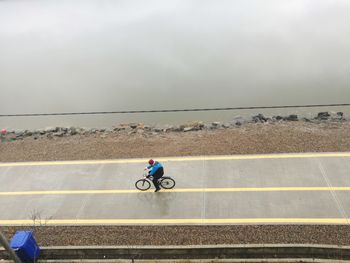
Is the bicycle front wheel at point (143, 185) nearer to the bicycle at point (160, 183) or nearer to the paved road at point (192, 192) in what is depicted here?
the bicycle at point (160, 183)

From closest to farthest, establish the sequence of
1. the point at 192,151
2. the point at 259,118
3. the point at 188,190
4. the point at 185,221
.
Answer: the point at 185,221 → the point at 188,190 → the point at 192,151 → the point at 259,118

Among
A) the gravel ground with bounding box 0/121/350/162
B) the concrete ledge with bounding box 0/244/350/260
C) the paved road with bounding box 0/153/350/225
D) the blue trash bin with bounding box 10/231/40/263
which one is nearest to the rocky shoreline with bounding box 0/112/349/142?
the gravel ground with bounding box 0/121/350/162

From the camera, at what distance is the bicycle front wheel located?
1371 centimetres

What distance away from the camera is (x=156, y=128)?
1836 centimetres

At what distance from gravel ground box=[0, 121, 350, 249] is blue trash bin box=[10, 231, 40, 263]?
0.90 metres

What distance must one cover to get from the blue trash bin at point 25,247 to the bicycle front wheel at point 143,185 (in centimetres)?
375

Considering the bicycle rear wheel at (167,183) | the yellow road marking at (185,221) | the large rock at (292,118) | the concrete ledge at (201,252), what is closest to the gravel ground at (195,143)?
the large rock at (292,118)

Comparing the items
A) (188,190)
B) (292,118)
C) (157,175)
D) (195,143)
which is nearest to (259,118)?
(292,118)

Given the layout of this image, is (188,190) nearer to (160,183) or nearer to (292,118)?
(160,183)

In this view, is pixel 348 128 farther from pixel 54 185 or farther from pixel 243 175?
pixel 54 185

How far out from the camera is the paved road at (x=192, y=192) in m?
12.4

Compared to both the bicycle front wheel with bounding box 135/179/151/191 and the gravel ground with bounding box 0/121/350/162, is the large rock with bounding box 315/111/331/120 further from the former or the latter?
the bicycle front wheel with bounding box 135/179/151/191

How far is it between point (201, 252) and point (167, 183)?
10.8 feet

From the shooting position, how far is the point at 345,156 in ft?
47.3
